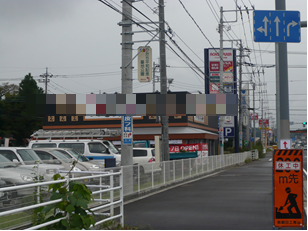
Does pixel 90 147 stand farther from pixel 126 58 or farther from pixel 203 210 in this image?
pixel 203 210

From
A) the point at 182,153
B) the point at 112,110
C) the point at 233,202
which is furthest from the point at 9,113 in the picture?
the point at 233,202

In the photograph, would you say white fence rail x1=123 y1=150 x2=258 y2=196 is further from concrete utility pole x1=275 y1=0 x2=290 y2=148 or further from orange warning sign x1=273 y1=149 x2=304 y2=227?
orange warning sign x1=273 y1=149 x2=304 y2=227

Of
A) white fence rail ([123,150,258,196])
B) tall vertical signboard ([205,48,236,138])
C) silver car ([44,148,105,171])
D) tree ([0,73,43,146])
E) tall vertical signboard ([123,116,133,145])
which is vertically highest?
tall vertical signboard ([205,48,236,138])

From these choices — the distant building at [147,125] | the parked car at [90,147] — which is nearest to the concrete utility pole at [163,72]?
the parked car at [90,147]

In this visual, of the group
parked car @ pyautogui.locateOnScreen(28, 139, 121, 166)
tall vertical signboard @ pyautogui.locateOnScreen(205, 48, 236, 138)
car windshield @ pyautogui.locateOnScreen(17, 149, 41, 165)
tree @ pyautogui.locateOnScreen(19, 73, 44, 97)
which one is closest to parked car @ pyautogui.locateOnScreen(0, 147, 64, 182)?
Result: car windshield @ pyautogui.locateOnScreen(17, 149, 41, 165)

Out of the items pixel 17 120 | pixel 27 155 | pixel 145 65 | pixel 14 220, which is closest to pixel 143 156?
pixel 145 65

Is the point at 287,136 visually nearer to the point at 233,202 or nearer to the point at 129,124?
the point at 233,202

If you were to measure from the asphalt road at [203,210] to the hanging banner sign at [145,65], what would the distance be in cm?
531

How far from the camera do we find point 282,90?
9.38m

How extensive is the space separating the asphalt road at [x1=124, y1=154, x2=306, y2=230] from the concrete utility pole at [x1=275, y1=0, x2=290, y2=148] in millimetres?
2145

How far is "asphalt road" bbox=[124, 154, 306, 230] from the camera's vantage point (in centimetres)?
878

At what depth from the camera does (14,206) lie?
6801 mm

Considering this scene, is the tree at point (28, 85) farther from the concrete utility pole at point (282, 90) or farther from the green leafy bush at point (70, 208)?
the green leafy bush at point (70, 208)

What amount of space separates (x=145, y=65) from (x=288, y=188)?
10.3 meters
